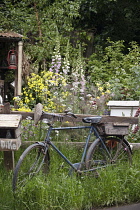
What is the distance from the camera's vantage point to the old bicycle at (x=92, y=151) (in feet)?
14.4

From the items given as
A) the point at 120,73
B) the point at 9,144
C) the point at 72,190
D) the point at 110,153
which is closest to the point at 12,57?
the point at 120,73

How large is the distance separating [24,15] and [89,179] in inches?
380

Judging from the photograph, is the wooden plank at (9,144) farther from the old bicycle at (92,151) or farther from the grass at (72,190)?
the grass at (72,190)

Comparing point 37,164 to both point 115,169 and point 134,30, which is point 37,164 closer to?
point 115,169

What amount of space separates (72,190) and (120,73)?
678 centimetres

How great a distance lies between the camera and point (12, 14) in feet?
42.6

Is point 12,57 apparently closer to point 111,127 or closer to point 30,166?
point 111,127

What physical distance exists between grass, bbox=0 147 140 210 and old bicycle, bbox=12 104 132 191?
0.14 meters

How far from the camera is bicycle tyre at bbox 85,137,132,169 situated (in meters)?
4.82

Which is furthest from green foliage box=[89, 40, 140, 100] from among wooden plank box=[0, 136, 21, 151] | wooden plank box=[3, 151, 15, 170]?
wooden plank box=[0, 136, 21, 151]

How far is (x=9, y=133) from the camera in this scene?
13.9ft

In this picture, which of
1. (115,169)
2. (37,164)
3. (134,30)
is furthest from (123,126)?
(134,30)

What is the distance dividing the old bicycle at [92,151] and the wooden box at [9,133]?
0.28 metres

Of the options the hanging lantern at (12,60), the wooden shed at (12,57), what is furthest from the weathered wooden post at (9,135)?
the hanging lantern at (12,60)
